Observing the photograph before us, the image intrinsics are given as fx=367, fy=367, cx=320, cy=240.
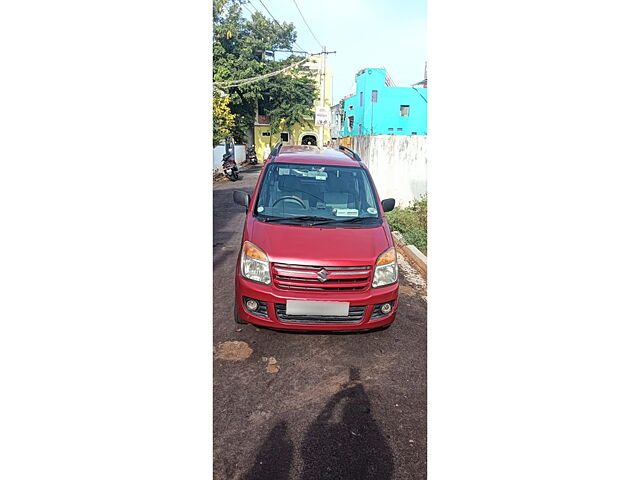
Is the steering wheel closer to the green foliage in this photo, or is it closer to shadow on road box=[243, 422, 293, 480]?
shadow on road box=[243, 422, 293, 480]

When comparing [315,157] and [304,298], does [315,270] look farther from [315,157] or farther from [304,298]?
[315,157]

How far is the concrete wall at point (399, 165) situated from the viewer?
29.5ft

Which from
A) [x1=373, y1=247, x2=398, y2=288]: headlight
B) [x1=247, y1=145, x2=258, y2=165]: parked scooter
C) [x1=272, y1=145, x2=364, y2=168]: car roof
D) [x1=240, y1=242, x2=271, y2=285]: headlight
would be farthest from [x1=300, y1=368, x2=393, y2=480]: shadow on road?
[x1=247, y1=145, x2=258, y2=165]: parked scooter

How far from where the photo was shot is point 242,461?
2096 millimetres

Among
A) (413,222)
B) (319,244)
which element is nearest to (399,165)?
(413,222)

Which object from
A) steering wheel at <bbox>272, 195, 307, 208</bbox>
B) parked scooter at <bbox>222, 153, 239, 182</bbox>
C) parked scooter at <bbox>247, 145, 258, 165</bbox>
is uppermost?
parked scooter at <bbox>247, 145, 258, 165</bbox>

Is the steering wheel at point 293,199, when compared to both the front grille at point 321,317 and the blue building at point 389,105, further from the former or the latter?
the blue building at point 389,105

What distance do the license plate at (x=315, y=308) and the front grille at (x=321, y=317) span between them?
37 mm

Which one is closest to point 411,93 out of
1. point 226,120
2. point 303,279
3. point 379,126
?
point 379,126

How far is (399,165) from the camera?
9078 millimetres

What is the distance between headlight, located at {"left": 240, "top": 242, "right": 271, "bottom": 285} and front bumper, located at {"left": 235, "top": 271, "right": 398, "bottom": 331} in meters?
0.05

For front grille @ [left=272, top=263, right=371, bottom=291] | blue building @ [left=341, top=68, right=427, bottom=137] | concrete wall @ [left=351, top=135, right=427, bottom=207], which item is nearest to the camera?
front grille @ [left=272, top=263, right=371, bottom=291]

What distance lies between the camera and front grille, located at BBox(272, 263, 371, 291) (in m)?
3.03

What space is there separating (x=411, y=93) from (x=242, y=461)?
72.7 ft
